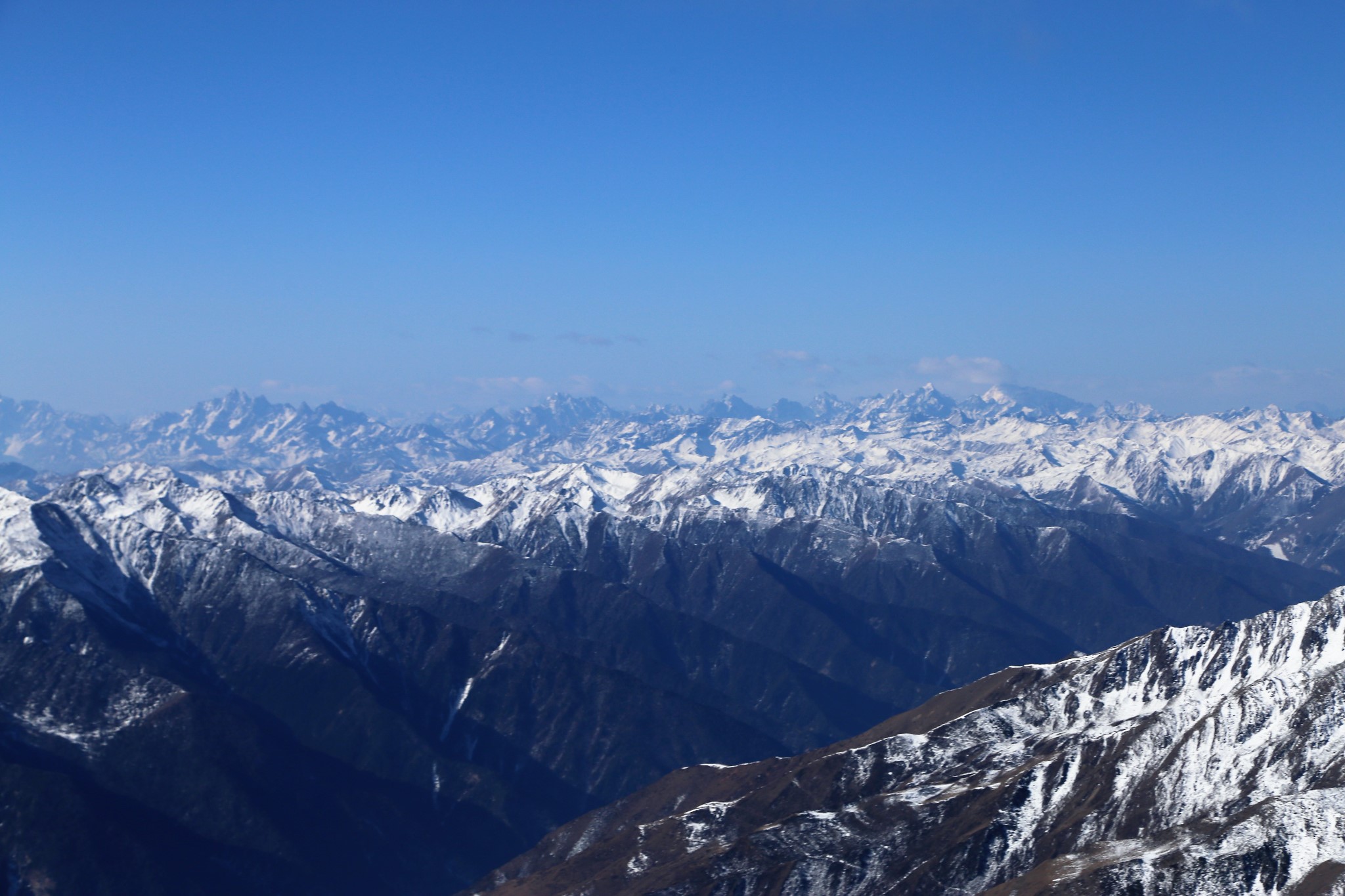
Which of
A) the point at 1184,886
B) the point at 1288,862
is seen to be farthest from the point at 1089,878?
the point at 1288,862

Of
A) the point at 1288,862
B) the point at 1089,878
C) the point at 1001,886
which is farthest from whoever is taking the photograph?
the point at 1001,886

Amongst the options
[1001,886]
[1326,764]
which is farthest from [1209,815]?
[1001,886]

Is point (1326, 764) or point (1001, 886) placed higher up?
point (1326, 764)

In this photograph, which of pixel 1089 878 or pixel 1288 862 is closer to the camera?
pixel 1288 862

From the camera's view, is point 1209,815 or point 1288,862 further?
point 1209,815

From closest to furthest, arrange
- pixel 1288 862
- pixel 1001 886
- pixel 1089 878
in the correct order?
pixel 1288 862 < pixel 1089 878 < pixel 1001 886

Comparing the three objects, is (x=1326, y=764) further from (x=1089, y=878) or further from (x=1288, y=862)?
(x=1089, y=878)

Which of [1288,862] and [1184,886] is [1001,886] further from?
[1288,862]
